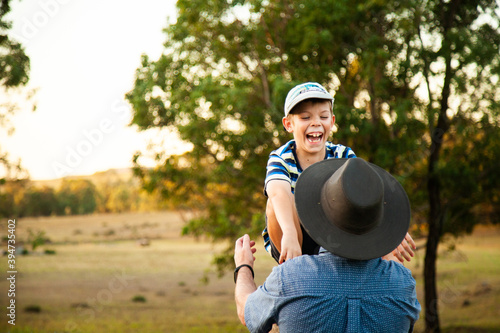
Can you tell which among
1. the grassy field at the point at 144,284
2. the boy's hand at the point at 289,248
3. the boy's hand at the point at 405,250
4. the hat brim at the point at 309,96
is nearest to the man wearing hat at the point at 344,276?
the boy's hand at the point at 289,248

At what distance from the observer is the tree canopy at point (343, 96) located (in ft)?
29.6

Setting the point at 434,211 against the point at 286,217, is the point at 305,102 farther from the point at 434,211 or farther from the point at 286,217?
the point at 434,211

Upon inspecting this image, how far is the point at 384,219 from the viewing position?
5.90 feet

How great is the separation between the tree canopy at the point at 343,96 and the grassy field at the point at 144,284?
219cm

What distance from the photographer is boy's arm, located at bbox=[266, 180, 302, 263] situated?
2.08 meters

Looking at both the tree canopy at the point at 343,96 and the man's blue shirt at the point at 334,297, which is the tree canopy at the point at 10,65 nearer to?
the tree canopy at the point at 343,96

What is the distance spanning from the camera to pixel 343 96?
9.82 meters

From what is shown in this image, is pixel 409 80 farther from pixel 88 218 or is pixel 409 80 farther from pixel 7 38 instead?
pixel 88 218

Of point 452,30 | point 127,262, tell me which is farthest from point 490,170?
point 127,262

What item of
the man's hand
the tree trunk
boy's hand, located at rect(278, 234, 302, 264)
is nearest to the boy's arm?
boy's hand, located at rect(278, 234, 302, 264)

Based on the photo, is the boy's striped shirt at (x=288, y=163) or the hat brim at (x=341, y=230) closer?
the hat brim at (x=341, y=230)

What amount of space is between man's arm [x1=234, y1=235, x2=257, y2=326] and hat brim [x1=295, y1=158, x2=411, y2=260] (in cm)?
39

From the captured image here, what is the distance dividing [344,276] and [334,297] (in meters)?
0.08

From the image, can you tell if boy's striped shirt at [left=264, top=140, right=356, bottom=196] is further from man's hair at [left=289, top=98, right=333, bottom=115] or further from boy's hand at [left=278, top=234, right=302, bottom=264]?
boy's hand at [left=278, top=234, right=302, bottom=264]
